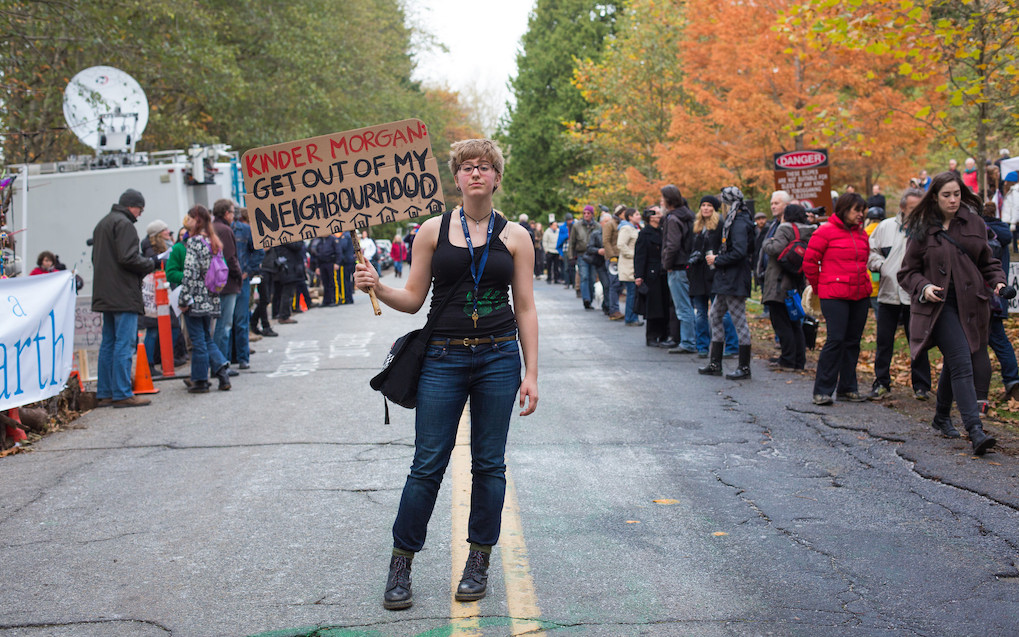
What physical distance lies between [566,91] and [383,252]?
13603 mm

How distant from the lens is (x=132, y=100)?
16.9m

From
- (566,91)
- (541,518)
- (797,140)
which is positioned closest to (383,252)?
(566,91)

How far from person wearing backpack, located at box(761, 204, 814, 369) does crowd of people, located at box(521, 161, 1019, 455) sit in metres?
0.01

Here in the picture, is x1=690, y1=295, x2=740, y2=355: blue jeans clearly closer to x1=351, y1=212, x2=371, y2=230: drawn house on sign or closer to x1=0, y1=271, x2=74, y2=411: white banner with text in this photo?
x1=0, y1=271, x2=74, y2=411: white banner with text

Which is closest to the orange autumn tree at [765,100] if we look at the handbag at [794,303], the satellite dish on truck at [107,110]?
the handbag at [794,303]

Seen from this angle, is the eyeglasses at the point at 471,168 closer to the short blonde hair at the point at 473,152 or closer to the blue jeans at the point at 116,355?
the short blonde hair at the point at 473,152

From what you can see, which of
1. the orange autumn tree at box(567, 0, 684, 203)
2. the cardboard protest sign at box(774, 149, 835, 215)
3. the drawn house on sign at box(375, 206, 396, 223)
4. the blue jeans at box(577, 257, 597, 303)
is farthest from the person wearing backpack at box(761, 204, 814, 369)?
the orange autumn tree at box(567, 0, 684, 203)

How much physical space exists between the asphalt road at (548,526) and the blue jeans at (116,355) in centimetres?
54

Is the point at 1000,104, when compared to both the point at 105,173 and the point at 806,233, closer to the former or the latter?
the point at 806,233

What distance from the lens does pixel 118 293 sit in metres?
9.98

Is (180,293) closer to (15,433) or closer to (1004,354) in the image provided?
(15,433)

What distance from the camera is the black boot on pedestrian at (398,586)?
14.2ft

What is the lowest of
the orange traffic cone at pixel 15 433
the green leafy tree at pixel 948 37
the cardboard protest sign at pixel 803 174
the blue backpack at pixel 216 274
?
the orange traffic cone at pixel 15 433

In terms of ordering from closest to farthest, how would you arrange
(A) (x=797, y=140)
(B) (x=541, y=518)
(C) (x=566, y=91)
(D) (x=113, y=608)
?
1. (D) (x=113, y=608)
2. (B) (x=541, y=518)
3. (A) (x=797, y=140)
4. (C) (x=566, y=91)
